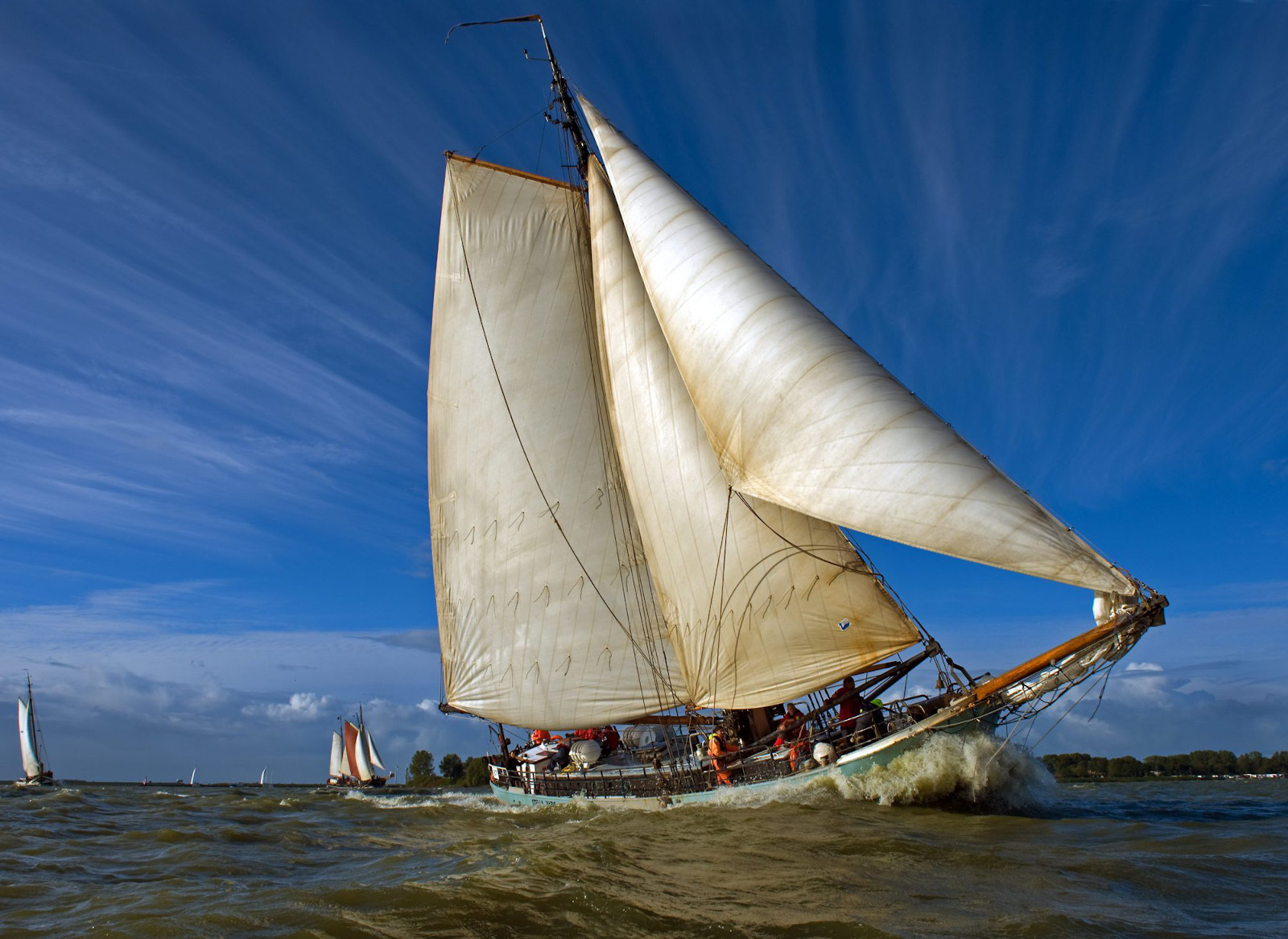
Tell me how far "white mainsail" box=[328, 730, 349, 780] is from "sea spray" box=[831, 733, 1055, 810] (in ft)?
261

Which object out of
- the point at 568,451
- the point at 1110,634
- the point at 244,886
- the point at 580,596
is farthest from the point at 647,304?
the point at 244,886

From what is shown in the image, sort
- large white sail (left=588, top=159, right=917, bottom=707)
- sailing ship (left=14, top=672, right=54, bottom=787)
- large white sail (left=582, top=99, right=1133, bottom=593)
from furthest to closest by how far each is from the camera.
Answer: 1. sailing ship (left=14, top=672, right=54, bottom=787)
2. large white sail (left=588, top=159, right=917, bottom=707)
3. large white sail (left=582, top=99, right=1133, bottom=593)

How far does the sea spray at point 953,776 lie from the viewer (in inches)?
632

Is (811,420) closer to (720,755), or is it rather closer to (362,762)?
(720,755)

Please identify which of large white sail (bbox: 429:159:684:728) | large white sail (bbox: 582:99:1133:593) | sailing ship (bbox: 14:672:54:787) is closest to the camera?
large white sail (bbox: 582:99:1133:593)

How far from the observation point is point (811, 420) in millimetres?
16203

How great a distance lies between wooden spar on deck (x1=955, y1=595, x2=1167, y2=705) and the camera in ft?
46.9

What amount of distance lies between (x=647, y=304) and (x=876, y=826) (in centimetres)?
1580

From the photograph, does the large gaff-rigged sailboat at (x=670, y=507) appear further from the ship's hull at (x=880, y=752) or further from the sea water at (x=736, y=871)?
the sea water at (x=736, y=871)

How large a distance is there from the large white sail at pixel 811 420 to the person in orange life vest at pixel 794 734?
6172mm

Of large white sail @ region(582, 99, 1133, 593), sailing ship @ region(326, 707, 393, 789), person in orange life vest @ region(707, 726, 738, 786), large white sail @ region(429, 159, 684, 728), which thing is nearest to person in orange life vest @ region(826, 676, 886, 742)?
person in orange life vest @ region(707, 726, 738, 786)

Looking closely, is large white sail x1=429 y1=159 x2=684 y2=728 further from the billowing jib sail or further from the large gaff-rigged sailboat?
the billowing jib sail

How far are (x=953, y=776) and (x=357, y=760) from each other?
252 ft

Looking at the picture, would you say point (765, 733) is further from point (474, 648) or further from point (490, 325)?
point (490, 325)
